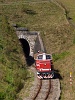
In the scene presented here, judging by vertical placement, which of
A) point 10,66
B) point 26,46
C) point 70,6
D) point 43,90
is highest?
point 43,90

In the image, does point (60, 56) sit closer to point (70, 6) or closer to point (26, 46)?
point (26, 46)

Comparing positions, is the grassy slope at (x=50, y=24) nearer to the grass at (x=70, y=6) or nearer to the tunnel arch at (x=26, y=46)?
the grass at (x=70, y=6)

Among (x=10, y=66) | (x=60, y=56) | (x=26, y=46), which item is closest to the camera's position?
(x=10, y=66)

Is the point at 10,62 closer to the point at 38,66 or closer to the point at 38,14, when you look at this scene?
the point at 38,66

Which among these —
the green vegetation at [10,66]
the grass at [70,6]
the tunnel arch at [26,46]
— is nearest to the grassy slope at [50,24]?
the grass at [70,6]

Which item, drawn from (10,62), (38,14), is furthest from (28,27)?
(10,62)

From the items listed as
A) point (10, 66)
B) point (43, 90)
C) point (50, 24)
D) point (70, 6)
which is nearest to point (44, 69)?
point (43, 90)
